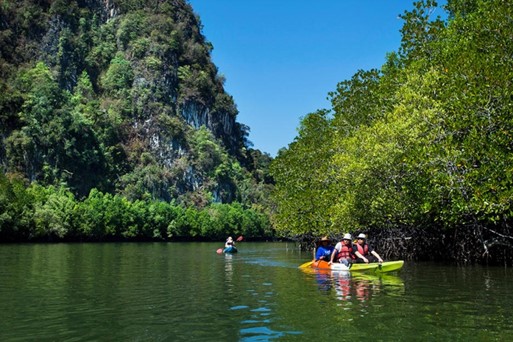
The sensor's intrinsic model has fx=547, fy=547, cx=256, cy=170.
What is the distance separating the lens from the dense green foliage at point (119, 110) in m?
106

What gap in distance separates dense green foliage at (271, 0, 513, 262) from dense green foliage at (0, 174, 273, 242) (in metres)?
46.8

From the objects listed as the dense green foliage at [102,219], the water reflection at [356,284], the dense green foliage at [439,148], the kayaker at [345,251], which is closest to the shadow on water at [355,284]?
the water reflection at [356,284]

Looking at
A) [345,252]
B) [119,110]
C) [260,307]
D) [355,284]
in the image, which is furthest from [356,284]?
[119,110]

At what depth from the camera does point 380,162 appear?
28.0 m

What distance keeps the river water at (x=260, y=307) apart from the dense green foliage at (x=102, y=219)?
2147 inches

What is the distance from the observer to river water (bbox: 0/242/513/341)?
11.0 meters

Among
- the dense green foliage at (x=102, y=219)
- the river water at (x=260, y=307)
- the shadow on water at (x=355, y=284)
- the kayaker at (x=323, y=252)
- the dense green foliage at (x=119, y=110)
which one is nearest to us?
the river water at (x=260, y=307)

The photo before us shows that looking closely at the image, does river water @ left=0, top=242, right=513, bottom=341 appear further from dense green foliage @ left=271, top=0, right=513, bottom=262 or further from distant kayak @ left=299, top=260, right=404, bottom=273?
dense green foliage @ left=271, top=0, right=513, bottom=262

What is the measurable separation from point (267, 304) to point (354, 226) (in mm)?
20685

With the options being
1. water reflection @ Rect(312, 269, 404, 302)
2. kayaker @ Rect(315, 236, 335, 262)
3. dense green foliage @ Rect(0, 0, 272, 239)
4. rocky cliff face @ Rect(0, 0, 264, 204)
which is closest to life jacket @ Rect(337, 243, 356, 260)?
water reflection @ Rect(312, 269, 404, 302)

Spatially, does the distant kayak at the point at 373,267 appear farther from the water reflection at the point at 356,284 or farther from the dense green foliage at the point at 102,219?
the dense green foliage at the point at 102,219

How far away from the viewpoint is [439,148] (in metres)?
22.6

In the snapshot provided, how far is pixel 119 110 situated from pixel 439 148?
122625mm

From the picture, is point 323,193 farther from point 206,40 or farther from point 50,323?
point 206,40
